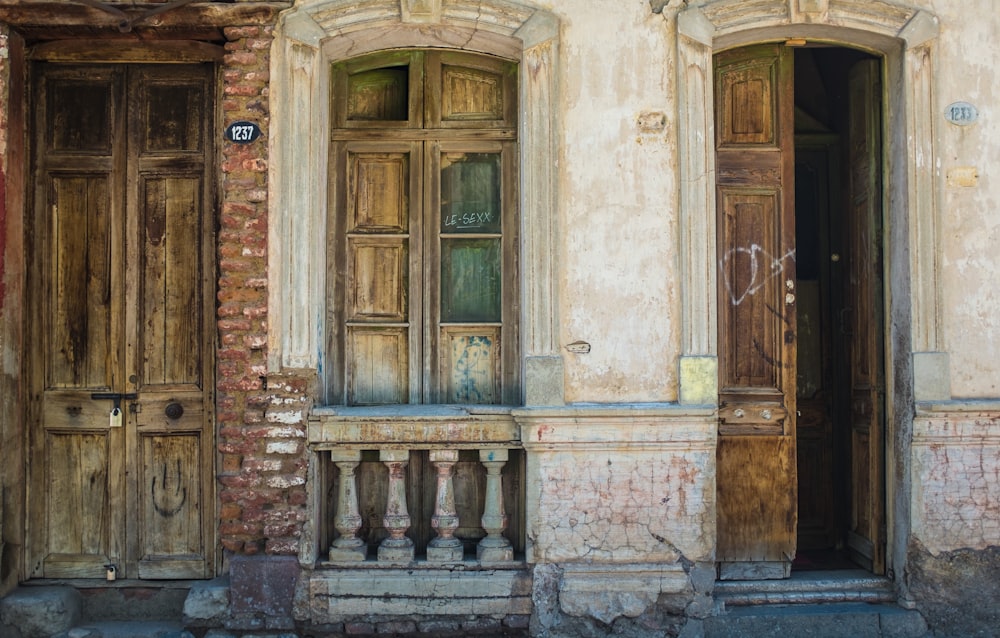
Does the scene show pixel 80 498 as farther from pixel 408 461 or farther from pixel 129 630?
pixel 408 461

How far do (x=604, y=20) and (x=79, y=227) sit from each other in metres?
3.40

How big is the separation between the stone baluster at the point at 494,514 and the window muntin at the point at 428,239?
42 cm

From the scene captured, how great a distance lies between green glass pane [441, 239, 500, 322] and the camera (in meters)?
5.40

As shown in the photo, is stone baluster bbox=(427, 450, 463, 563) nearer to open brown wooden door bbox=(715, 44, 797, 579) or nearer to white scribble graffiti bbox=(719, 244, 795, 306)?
open brown wooden door bbox=(715, 44, 797, 579)

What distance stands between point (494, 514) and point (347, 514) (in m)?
0.83

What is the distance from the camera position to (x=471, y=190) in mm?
5426

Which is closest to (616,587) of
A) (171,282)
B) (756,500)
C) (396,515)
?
(756,500)

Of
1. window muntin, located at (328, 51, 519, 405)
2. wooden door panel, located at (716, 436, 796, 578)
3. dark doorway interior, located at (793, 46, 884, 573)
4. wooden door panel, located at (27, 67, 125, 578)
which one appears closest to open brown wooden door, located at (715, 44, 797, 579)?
wooden door panel, located at (716, 436, 796, 578)

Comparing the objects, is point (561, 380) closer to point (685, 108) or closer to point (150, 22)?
point (685, 108)

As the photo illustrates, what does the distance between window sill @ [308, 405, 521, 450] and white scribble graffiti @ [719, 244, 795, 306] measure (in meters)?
1.58

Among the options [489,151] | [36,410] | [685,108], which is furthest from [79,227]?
[685,108]

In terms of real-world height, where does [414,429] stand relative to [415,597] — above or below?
above

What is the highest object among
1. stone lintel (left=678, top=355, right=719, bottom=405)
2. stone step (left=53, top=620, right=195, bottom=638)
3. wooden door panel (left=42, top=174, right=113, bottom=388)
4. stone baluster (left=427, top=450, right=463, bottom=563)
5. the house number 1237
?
the house number 1237

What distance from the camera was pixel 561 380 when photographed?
4.96m
